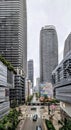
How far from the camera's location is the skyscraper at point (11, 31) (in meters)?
132

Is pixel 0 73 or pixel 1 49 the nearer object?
pixel 0 73

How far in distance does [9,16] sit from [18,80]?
36.2 meters

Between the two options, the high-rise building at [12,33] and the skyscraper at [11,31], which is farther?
the skyscraper at [11,31]

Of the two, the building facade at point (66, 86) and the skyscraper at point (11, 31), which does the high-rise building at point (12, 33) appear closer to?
the skyscraper at point (11, 31)

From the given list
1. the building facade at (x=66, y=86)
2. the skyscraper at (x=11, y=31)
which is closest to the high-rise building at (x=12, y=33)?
the skyscraper at (x=11, y=31)

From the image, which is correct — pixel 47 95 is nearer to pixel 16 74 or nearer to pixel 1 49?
pixel 16 74

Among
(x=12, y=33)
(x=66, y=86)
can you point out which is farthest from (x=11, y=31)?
(x=66, y=86)

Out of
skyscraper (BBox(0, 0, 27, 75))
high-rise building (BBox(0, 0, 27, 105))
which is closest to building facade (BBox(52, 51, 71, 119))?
high-rise building (BBox(0, 0, 27, 105))

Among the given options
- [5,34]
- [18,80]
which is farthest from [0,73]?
[5,34]

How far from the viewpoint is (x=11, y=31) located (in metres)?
134

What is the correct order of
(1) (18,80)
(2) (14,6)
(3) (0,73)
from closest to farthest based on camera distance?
(3) (0,73) → (1) (18,80) → (2) (14,6)

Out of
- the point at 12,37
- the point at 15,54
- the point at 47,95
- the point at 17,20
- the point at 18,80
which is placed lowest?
the point at 47,95

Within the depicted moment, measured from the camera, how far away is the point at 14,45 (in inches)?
5231

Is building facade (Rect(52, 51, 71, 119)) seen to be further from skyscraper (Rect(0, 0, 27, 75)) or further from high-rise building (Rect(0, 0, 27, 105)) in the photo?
skyscraper (Rect(0, 0, 27, 75))
